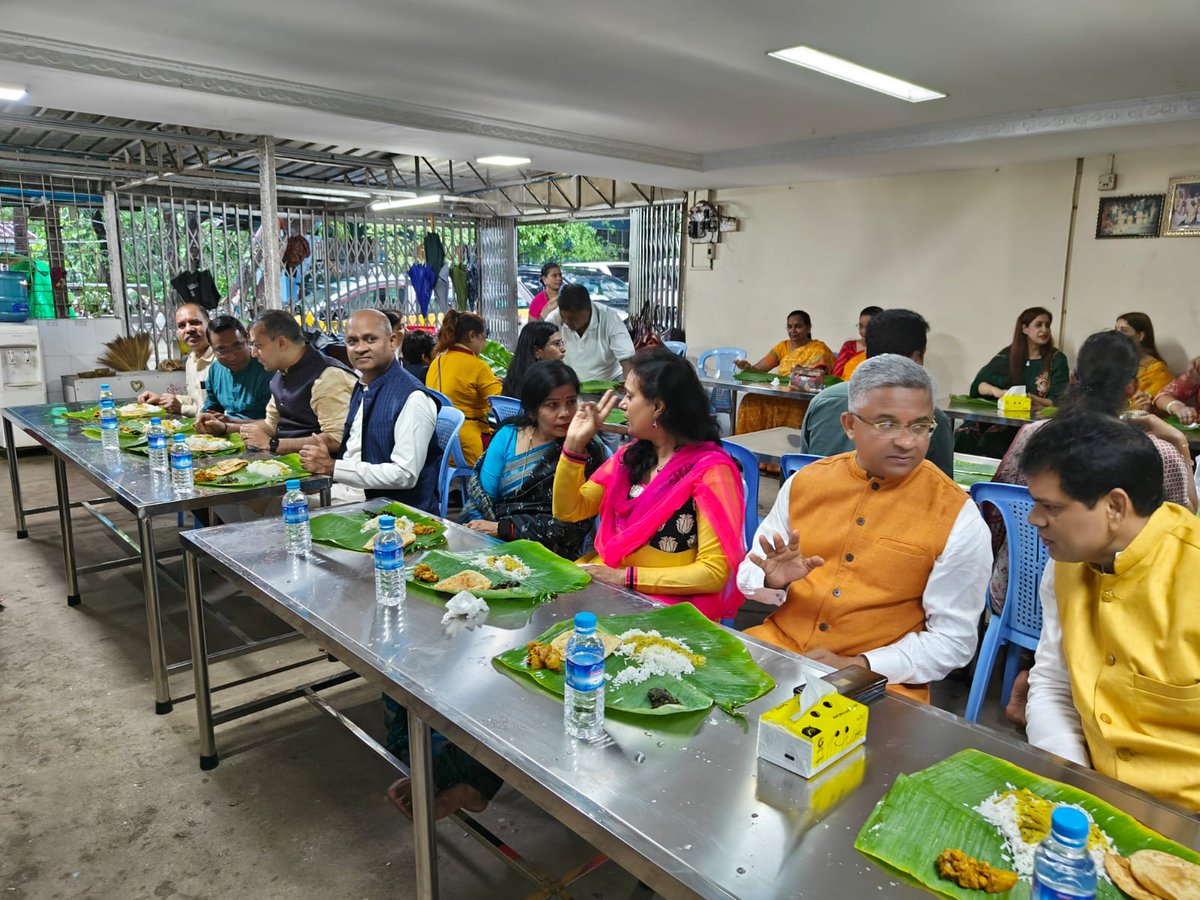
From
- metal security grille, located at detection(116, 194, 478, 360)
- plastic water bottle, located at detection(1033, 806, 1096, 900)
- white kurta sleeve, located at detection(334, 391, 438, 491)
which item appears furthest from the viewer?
metal security grille, located at detection(116, 194, 478, 360)

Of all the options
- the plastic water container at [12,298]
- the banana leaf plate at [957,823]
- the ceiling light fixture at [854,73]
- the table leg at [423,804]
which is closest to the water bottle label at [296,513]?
the table leg at [423,804]

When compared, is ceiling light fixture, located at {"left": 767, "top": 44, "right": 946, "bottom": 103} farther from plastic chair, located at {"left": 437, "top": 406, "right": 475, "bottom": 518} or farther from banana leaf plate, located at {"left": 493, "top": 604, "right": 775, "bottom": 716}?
banana leaf plate, located at {"left": 493, "top": 604, "right": 775, "bottom": 716}

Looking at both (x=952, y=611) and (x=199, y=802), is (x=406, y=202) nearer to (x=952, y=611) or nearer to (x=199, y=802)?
(x=199, y=802)

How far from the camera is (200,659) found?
8.54 feet

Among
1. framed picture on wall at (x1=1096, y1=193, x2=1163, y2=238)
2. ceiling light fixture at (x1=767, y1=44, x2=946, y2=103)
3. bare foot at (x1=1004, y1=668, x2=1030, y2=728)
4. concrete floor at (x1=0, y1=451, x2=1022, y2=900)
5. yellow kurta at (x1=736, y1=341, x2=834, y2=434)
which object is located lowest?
concrete floor at (x1=0, y1=451, x2=1022, y2=900)

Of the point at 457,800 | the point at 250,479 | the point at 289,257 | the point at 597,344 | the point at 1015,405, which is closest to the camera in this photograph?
the point at 457,800

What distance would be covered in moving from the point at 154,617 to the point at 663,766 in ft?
7.90

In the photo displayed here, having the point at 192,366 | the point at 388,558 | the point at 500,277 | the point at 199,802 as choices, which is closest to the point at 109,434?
the point at 192,366

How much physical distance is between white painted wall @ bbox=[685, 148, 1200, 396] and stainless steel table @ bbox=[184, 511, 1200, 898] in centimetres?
613

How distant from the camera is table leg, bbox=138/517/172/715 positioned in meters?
2.82

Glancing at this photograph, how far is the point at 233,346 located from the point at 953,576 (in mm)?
3891

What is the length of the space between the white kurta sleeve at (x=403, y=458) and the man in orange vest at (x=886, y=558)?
1.60 metres

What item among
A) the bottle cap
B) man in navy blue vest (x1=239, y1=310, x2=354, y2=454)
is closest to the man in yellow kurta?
the bottle cap

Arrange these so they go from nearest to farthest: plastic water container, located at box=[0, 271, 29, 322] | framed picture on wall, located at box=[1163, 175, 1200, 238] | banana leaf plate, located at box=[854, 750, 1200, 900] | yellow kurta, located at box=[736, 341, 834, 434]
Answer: banana leaf plate, located at box=[854, 750, 1200, 900]
framed picture on wall, located at box=[1163, 175, 1200, 238]
yellow kurta, located at box=[736, 341, 834, 434]
plastic water container, located at box=[0, 271, 29, 322]
